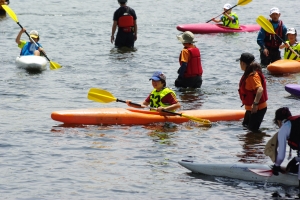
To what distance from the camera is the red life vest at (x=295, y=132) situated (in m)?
8.20

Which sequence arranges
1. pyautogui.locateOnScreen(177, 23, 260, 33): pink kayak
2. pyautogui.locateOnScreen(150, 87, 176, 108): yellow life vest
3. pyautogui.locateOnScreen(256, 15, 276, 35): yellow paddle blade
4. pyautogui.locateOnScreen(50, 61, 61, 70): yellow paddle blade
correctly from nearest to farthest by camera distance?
pyautogui.locateOnScreen(150, 87, 176, 108): yellow life vest
pyautogui.locateOnScreen(256, 15, 276, 35): yellow paddle blade
pyautogui.locateOnScreen(50, 61, 61, 70): yellow paddle blade
pyautogui.locateOnScreen(177, 23, 260, 33): pink kayak

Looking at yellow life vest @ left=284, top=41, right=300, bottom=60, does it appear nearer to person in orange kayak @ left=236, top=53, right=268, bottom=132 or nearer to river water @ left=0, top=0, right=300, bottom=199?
river water @ left=0, top=0, right=300, bottom=199

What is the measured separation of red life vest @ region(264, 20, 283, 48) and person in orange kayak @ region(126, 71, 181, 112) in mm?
5081

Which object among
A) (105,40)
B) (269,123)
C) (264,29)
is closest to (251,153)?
(269,123)

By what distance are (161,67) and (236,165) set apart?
856 centimetres

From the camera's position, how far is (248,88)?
34.7 ft

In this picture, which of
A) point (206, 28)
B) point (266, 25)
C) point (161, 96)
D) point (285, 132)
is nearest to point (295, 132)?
point (285, 132)

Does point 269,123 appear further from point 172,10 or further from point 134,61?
point 172,10

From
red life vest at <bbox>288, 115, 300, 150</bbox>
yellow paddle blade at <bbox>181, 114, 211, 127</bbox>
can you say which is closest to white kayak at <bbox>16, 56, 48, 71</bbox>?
yellow paddle blade at <bbox>181, 114, 211, 127</bbox>

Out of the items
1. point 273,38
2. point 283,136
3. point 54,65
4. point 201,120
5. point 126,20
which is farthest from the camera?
point 126,20

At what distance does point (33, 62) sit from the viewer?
1622 centimetres

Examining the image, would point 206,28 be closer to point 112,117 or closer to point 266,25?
point 266,25

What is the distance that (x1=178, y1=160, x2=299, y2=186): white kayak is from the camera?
8.77m

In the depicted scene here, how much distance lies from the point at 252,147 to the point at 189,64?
330 cm
